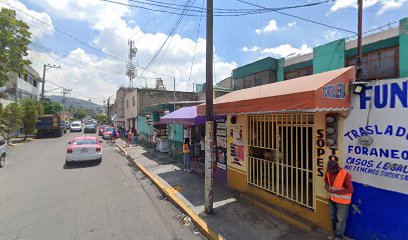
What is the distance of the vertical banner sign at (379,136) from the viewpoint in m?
3.67

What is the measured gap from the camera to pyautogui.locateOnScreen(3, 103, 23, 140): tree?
19.2m

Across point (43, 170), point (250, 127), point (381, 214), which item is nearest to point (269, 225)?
point (381, 214)

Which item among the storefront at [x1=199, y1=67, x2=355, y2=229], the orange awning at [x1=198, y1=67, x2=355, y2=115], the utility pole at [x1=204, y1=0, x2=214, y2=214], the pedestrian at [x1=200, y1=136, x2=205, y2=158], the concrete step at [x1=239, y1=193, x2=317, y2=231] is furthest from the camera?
the pedestrian at [x1=200, y1=136, x2=205, y2=158]

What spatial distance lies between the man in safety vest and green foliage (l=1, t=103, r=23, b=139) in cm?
2333

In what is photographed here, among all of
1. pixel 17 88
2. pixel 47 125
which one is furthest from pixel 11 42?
pixel 17 88

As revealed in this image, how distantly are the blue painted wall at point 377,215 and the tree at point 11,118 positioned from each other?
78.6ft

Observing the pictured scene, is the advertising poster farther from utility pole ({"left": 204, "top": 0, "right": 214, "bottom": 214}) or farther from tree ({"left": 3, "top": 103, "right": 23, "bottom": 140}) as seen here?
tree ({"left": 3, "top": 103, "right": 23, "bottom": 140})

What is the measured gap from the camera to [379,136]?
3936 mm

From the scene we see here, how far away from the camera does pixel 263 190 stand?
21.2 ft

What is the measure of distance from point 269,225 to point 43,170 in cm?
1033

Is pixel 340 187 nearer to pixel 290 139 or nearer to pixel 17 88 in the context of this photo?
pixel 290 139

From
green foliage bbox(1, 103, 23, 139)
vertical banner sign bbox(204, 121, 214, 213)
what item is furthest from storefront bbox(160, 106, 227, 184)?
green foliage bbox(1, 103, 23, 139)

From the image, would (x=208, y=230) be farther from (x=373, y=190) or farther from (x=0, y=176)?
(x=0, y=176)

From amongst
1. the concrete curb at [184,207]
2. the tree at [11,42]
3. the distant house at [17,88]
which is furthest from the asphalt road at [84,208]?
the distant house at [17,88]
